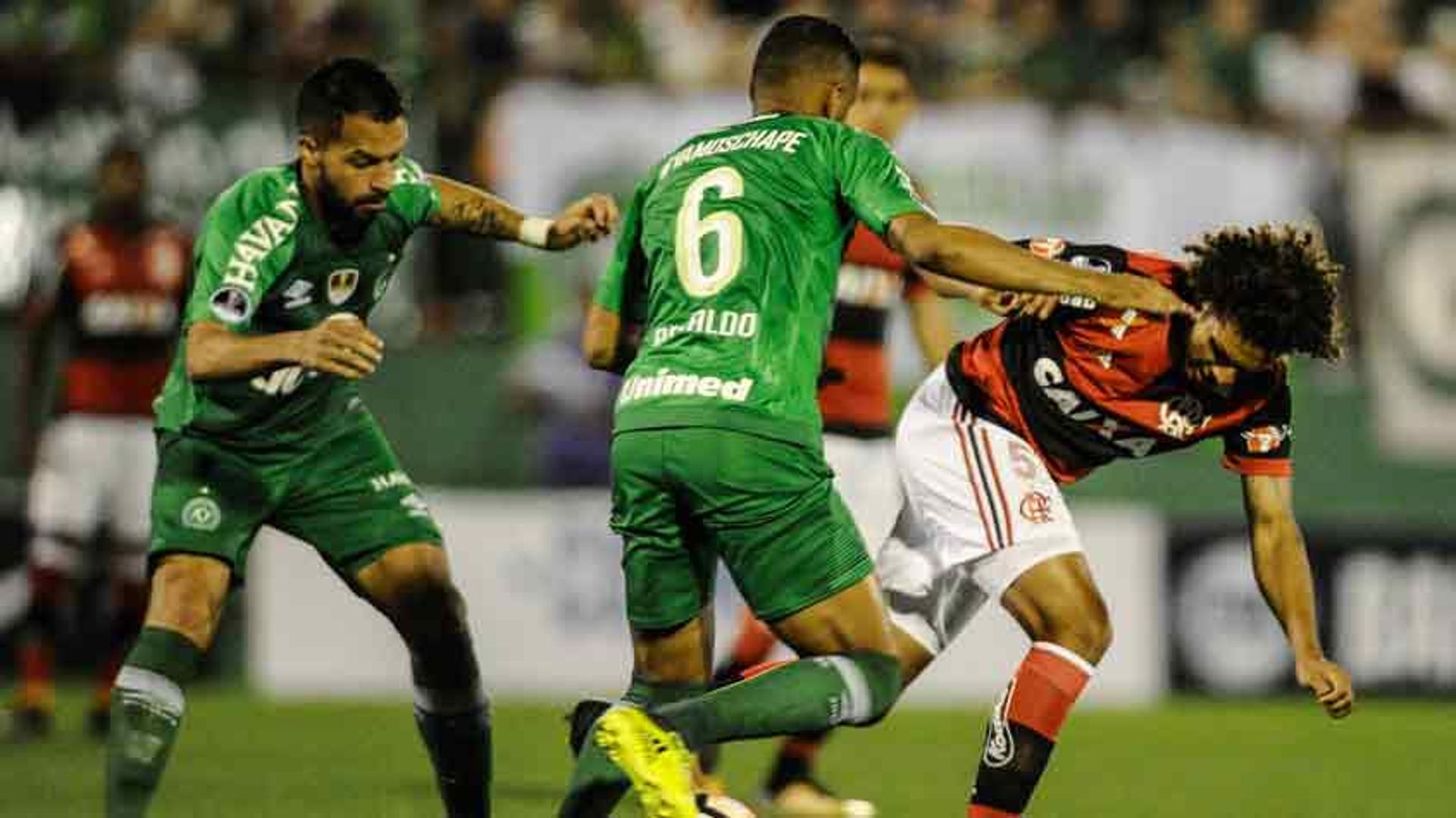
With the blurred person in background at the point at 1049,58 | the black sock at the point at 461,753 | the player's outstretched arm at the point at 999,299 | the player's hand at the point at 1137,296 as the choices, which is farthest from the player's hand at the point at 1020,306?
the blurred person in background at the point at 1049,58

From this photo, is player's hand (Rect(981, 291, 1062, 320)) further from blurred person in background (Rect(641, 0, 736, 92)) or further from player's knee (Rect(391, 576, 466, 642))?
blurred person in background (Rect(641, 0, 736, 92))

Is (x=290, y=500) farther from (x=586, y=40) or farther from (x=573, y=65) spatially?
(x=586, y=40)

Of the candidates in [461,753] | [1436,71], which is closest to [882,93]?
[461,753]

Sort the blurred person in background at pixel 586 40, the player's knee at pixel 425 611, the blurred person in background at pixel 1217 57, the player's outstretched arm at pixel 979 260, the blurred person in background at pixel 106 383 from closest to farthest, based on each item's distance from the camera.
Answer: the player's outstretched arm at pixel 979 260
the player's knee at pixel 425 611
the blurred person in background at pixel 106 383
the blurred person in background at pixel 586 40
the blurred person in background at pixel 1217 57

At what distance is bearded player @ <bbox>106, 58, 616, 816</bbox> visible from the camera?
675cm

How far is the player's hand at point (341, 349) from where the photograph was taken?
6188 millimetres

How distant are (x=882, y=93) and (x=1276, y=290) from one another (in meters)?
2.83

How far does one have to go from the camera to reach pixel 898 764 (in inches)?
418

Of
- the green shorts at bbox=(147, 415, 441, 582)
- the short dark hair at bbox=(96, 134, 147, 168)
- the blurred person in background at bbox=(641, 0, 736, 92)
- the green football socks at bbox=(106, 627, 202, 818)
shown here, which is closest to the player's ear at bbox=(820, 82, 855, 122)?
the green shorts at bbox=(147, 415, 441, 582)

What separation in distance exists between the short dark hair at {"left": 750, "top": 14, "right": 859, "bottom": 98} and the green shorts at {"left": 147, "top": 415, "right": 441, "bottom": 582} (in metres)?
1.68

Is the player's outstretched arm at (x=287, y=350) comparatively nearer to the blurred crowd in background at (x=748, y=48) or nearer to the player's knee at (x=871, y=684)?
the player's knee at (x=871, y=684)

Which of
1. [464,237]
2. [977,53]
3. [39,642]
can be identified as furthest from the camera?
[977,53]

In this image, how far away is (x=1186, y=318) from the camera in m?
6.93

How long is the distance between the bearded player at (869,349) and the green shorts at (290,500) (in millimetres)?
2141
